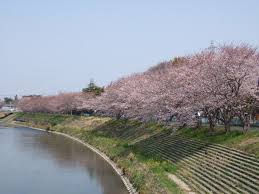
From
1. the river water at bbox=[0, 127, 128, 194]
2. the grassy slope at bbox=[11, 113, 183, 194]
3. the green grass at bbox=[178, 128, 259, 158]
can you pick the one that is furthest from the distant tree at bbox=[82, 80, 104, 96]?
the green grass at bbox=[178, 128, 259, 158]

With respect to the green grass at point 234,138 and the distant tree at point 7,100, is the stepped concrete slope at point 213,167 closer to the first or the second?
the green grass at point 234,138

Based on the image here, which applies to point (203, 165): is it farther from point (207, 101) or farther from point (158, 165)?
point (207, 101)

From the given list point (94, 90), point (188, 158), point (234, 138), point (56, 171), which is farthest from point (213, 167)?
point (94, 90)

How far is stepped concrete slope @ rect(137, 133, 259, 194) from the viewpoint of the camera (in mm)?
16969

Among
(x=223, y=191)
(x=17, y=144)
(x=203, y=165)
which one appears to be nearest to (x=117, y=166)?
(x=203, y=165)

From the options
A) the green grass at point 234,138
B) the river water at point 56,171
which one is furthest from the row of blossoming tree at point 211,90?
the river water at point 56,171

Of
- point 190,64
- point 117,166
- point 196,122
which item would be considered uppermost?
point 190,64

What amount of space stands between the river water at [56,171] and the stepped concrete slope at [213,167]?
332cm

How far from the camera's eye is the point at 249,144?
20.5 meters

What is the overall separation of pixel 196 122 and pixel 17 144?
23.9 m

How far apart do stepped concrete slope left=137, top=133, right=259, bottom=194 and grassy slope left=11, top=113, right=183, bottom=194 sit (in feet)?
2.88

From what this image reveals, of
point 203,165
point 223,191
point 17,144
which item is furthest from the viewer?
point 17,144

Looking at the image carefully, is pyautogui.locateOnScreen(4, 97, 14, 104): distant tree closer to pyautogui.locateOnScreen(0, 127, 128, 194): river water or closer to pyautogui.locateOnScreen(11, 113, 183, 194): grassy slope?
pyautogui.locateOnScreen(11, 113, 183, 194): grassy slope

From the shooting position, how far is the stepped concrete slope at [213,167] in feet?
55.7
